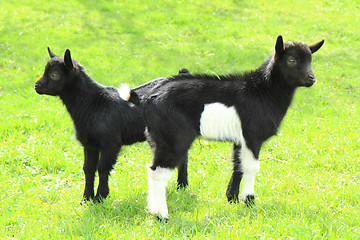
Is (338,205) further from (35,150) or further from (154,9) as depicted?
(154,9)

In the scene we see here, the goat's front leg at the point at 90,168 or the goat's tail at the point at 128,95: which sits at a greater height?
the goat's tail at the point at 128,95

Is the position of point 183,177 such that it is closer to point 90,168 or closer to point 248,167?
point 248,167

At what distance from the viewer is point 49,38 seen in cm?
1305

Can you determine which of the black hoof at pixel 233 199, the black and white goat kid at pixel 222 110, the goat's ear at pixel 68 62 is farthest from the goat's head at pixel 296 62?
the goat's ear at pixel 68 62

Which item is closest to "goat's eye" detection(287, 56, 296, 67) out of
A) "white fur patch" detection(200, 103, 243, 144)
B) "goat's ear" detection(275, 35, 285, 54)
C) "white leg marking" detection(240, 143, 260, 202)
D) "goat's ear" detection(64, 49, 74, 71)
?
"goat's ear" detection(275, 35, 285, 54)

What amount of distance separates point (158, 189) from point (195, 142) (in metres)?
3.17

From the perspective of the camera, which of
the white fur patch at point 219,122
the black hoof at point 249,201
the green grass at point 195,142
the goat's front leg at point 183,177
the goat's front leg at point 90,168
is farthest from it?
the goat's front leg at point 183,177

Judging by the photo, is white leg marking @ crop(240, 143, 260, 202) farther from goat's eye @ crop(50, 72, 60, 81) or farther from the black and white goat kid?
goat's eye @ crop(50, 72, 60, 81)

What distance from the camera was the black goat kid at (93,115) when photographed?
5.34 m

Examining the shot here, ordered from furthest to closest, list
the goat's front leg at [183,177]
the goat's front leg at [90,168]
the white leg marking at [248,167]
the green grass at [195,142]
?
the goat's front leg at [183,177] < the goat's front leg at [90,168] < the white leg marking at [248,167] < the green grass at [195,142]

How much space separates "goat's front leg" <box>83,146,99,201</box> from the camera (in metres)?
5.52

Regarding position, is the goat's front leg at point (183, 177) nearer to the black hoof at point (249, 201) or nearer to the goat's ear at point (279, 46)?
the black hoof at point (249, 201)

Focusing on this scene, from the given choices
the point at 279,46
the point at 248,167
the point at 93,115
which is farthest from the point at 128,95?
the point at 279,46

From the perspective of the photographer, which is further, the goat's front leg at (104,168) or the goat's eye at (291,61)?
the goat's front leg at (104,168)
